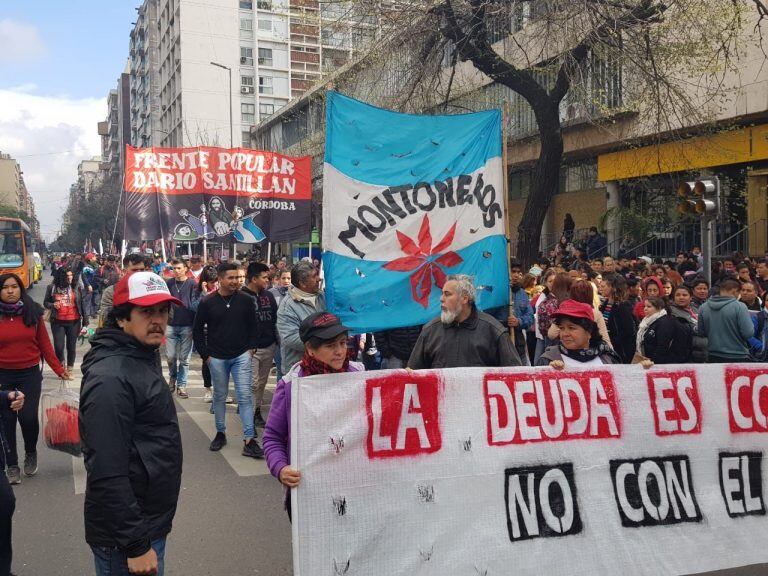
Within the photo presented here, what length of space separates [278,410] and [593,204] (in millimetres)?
22476

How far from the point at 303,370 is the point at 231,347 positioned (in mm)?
3621

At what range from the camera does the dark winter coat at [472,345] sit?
16.0 feet

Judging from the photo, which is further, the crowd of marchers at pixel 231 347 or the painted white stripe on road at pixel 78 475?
the painted white stripe on road at pixel 78 475

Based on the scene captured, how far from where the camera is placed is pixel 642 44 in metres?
11.9

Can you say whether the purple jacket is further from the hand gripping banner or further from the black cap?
the hand gripping banner

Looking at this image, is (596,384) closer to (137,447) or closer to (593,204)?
(137,447)

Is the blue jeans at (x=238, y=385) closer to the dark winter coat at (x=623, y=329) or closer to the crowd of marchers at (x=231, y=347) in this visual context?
the crowd of marchers at (x=231, y=347)

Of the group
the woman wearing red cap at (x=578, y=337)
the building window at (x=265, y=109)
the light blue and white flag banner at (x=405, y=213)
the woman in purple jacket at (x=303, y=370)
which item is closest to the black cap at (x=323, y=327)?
the woman in purple jacket at (x=303, y=370)

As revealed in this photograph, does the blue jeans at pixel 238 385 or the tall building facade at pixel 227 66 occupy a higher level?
the tall building facade at pixel 227 66

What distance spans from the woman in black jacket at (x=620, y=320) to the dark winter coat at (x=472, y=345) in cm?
379

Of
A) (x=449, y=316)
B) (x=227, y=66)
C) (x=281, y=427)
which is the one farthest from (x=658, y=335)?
(x=227, y=66)

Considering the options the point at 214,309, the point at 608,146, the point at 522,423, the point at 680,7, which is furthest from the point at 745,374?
the point at 608,146

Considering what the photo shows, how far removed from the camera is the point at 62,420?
19.6 ft

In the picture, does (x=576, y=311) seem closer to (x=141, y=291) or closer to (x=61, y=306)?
(x=141, y=291)
